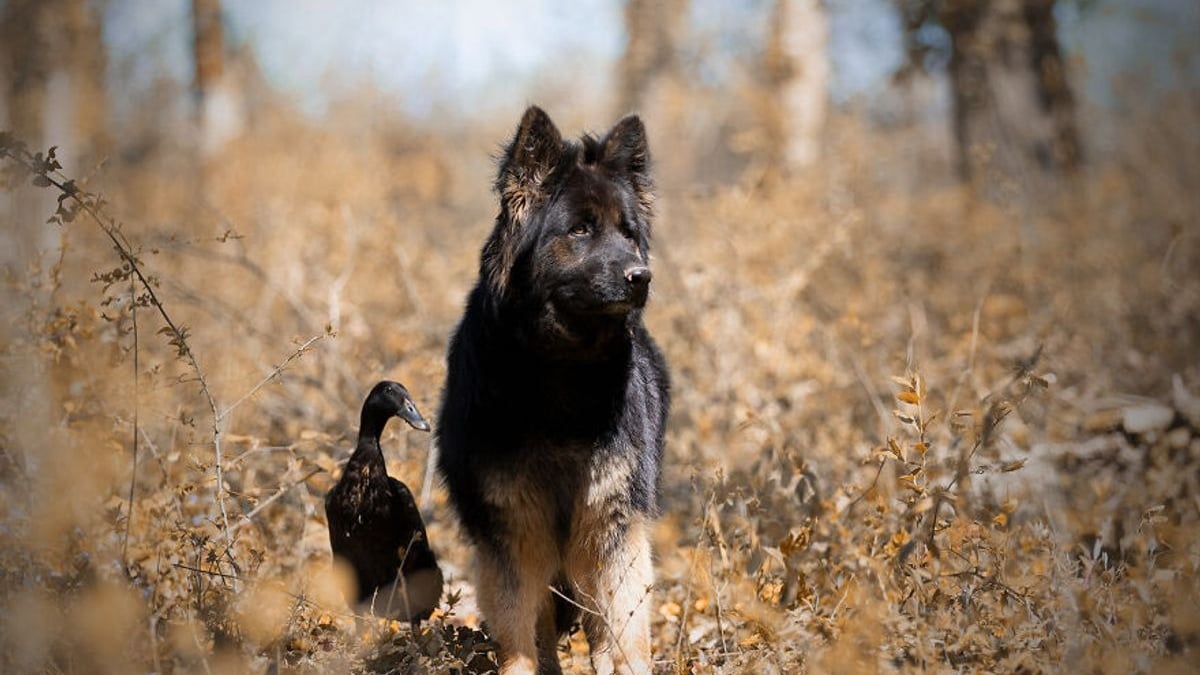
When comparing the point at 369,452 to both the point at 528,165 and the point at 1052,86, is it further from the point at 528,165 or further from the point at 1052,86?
the point at 1052,86

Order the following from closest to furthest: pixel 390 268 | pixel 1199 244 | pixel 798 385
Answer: pixel 798 385 < pixel 390 268 < pixel 1199 244

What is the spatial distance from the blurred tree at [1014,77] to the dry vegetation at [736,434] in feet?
1.80

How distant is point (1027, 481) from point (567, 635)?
9.46 feet

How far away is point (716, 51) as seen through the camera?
1602 cm

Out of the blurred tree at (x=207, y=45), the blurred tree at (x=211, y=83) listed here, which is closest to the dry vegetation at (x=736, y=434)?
the blurred tree at (x=211, y=83)

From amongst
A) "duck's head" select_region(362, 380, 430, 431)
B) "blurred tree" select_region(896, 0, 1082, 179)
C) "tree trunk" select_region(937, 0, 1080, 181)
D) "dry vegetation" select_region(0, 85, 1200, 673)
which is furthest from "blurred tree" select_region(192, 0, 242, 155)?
"duck's head" select_region(362, 380, 430, 431)

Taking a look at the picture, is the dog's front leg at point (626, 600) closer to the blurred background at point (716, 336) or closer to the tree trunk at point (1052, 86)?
the blurred background at point (716, 336)

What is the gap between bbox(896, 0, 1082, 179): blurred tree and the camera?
1283 cm

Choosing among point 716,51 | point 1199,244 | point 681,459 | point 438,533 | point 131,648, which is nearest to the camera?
point 131,648

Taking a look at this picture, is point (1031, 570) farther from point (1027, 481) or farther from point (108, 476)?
point (108, 476)

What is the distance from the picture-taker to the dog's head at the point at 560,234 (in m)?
4.16

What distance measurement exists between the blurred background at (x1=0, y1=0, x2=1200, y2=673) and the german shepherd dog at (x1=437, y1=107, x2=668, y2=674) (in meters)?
0.37

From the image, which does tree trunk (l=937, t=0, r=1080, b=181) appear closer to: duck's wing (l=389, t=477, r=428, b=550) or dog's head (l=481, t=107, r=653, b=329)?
dog's head (l=481, t=107, r=653, b=329)

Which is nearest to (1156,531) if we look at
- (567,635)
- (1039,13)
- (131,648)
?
(567,635)
